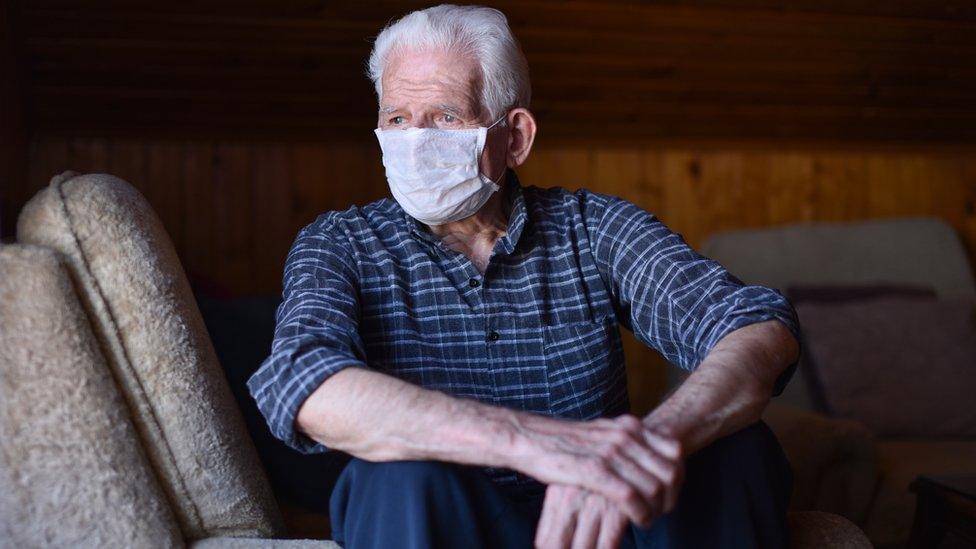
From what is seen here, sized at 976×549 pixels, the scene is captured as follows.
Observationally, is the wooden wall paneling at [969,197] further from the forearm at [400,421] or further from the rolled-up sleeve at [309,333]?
the forearm at [400,421]

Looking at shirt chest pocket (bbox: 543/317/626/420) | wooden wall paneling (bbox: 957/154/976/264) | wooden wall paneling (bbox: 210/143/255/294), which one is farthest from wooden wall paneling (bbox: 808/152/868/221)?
shirt chest pocket (bbox: 543/317/626/420)

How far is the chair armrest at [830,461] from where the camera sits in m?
1.89

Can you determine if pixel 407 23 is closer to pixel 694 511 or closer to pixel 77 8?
pixel 694 511

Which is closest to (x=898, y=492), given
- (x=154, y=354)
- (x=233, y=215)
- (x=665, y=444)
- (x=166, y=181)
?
(x=665, y=444)

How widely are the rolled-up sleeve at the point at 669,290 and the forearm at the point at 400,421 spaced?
1.18ft

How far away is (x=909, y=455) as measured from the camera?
2.08m

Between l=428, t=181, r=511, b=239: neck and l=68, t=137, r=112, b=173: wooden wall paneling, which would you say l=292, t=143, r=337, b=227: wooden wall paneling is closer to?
l=68, t=137, r=112, b=173: wooden wall paneling

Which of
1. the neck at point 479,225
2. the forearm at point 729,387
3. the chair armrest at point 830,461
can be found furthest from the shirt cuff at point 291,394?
the chair armrest at point 830,461

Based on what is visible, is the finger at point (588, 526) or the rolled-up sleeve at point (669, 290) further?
the rolled-up sleeve at point (669, 290)

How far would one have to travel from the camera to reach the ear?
1435 mm

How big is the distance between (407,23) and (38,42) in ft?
4.93

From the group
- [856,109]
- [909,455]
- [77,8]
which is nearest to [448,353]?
[909,455]

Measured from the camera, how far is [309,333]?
1053mm

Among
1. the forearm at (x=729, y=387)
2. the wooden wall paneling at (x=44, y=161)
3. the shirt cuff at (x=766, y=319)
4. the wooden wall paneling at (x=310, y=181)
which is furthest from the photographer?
the wooden wall paneling at (x=310, y=181)
